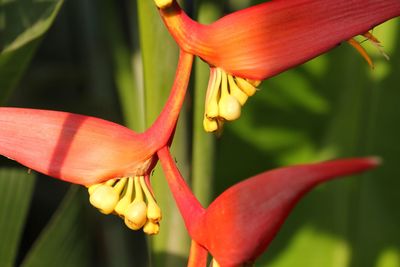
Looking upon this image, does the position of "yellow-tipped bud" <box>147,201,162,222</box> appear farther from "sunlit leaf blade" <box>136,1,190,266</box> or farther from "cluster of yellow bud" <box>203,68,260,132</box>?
"sunlit leaf blade" <box>136,1,190,266</box>

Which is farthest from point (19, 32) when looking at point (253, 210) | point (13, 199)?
point (253, 210)

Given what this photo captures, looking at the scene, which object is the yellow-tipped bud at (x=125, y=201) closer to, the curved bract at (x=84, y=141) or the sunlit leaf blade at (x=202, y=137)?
the curved bract at (x=84, y=141)

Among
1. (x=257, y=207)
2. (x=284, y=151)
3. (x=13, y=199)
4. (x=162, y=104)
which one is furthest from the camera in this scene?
(x=284, y=151)

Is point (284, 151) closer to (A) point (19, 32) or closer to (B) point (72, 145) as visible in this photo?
(A) point (19, 32)

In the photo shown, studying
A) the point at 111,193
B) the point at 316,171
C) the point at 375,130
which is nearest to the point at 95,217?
the point at 375,130

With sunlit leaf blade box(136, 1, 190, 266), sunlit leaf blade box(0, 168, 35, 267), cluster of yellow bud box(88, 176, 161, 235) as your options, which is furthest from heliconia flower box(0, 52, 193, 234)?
sunlit leaf blade box(0, 168, 35, 267)

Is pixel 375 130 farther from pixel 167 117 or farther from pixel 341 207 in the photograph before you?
pixel 167 117

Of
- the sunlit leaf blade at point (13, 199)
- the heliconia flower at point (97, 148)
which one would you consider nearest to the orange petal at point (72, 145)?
the heliconia flower at point (97, 148)

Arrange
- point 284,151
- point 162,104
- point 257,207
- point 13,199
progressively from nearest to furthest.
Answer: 1. point 257,207
2. point 162,104
3. point 13,199
4. point 284,151
